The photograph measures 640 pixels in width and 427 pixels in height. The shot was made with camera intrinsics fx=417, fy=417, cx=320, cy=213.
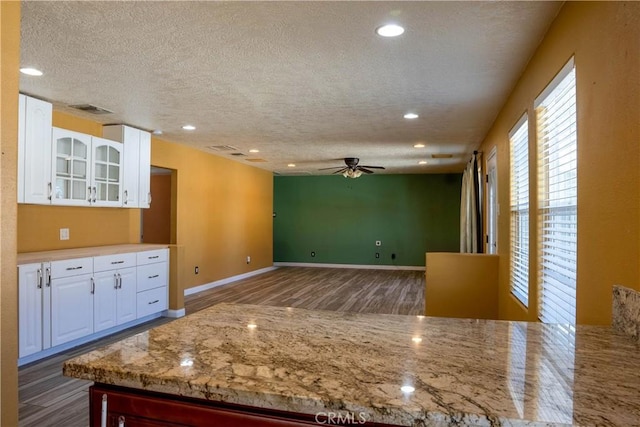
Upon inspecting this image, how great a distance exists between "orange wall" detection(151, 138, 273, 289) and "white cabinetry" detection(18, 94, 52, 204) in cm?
188

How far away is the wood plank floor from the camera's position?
2676 millimetres

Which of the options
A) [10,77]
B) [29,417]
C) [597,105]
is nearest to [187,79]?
[10,77]

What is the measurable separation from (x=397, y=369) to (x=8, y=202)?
182 cm

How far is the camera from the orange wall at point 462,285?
4.24 meters

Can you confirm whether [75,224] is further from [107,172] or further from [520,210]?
[520,210]

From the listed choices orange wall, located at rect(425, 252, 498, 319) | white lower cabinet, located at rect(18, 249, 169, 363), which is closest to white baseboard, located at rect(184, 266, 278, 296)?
white lower cabinet, located at rect(18, 249, 169, 363)

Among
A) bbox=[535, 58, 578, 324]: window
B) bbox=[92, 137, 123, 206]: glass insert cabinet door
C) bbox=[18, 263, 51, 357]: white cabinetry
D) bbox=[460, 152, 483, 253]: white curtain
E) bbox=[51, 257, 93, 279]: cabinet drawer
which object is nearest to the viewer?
bbox=[535, 58, 578, 324]: window

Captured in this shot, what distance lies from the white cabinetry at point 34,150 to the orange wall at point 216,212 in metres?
1.88

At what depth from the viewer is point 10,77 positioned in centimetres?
183

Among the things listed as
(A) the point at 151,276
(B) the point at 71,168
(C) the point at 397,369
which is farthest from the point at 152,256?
(C) the point at 397,369

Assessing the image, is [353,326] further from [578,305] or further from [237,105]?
[237,105]

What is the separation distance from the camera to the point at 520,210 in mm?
3316

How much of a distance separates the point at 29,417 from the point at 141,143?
334cm

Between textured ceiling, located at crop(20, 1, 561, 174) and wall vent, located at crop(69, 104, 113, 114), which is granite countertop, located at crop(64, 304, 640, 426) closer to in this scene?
textured ceiling, located at crop(20, 1, 561, 174)
